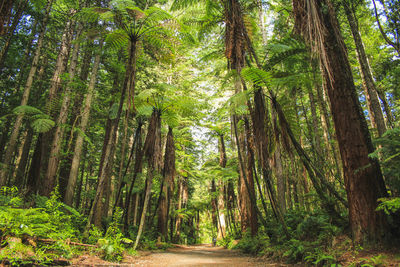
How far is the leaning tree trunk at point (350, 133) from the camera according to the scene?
304cm

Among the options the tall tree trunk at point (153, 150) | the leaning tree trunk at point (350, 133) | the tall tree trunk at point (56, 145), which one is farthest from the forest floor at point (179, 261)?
the tall tree trunk at point (56, 145)

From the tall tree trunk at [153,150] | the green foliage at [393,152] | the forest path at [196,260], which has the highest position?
the tall tree trunk at [153,150]

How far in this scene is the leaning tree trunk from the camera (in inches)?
120

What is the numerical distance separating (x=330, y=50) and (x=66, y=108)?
27.7ft

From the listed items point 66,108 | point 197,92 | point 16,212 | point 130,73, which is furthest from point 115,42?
point 197,92

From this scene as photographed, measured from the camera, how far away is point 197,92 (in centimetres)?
1669

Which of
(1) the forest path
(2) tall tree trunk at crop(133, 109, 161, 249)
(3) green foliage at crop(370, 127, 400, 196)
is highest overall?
(2) tall tree trunk at crop(133, 109, 161, 249)

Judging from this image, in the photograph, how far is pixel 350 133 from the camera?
3.43 meters

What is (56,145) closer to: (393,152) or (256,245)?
(256,245)

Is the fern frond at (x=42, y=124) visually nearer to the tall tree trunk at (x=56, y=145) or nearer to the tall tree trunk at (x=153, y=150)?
the tall tree trunk at (x=56, y=145)

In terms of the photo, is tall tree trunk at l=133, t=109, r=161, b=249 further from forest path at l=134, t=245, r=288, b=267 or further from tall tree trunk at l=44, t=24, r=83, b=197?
tall tree trunk at l=44, t=24, r=83, b=197

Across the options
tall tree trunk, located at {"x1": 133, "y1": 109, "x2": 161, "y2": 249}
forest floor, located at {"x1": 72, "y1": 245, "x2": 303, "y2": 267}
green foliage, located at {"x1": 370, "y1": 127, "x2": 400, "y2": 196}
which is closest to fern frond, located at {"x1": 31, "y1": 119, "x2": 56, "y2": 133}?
tall tree trunk, located at {"x1": 133, "y1": 109, "x2": 161, "y2": 249}

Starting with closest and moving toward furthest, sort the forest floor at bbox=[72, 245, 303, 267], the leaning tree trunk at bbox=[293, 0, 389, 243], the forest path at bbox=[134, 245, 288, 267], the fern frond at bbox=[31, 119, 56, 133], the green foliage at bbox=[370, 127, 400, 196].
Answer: the green foliage at bbox=[370, 127, 400, 196], the leaning tree trunk at bbox=[293, 0, 389, 243], the forest floor at bbox=[72, 245, 303, 267], the forest path at bbox=[134, 245, 288, 267], the fern frond at bbox=[31, 119, 56, 133]

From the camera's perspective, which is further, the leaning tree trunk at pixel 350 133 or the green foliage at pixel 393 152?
the leaning tree trunk at pixel 350 133
